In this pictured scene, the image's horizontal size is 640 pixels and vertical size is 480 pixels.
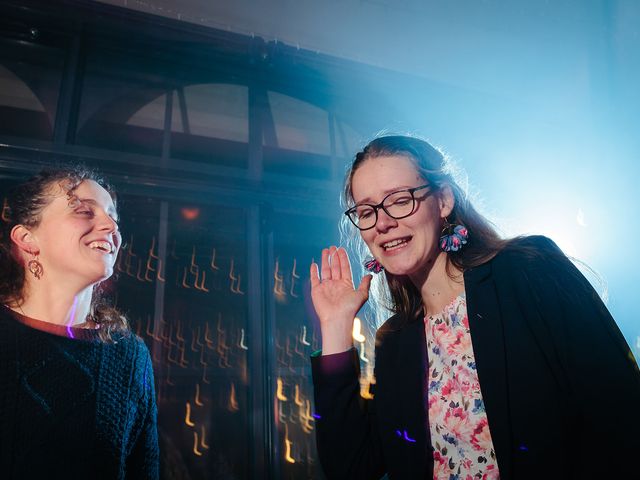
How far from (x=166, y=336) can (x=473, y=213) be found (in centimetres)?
211

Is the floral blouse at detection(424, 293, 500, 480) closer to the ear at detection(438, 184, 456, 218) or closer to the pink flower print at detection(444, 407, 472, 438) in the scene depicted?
the pink flower print at detection(444, 407, 472, 438)

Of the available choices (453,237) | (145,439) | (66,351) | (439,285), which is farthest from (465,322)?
(66,351)

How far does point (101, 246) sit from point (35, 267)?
247 mm

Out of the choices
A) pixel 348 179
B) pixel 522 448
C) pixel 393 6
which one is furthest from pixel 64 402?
pixel 393 6

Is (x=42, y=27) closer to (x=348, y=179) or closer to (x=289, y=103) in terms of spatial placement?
(x=289, y=103)

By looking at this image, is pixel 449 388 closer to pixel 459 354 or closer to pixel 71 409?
pixel 459 354

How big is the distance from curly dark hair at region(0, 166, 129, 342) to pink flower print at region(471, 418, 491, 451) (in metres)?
1.35

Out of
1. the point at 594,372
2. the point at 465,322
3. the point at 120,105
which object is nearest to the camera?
the point at 594,372

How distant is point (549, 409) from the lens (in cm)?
103

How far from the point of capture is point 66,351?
1400 millimetres

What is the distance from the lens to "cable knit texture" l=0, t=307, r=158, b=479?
1.21 metres

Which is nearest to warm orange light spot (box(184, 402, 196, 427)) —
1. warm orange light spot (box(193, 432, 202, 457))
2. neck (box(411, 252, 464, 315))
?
warm orange light spot (box(193, 432, 202, 457))

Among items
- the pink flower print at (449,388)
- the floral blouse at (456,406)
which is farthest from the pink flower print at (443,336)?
the pink flower print at (449,388)

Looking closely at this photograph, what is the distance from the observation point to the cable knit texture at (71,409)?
3.98 ft
